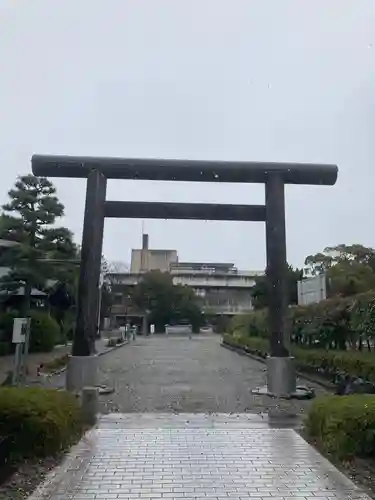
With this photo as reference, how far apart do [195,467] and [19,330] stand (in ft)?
19.0

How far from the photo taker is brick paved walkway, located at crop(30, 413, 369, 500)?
4992 mm

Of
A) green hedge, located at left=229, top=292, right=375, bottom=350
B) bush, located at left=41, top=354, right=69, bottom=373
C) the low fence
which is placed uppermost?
the low fence

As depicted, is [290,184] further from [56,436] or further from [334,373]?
[56,436]

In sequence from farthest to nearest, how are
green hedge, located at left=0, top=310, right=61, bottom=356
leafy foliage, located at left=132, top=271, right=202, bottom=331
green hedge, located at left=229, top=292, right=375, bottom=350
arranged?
leafy foliage, located at left=132, top=271, right=202, bottom=331
green hedge, located at left=0, top=310, right=61, bottom=356
green hedge, located at left=229, top=292, right=375, bottom=350

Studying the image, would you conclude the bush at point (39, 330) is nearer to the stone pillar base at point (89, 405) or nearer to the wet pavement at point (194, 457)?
the wet pavement at point (194, 457)

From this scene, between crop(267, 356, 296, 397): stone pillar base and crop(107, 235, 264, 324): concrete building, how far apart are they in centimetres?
5054

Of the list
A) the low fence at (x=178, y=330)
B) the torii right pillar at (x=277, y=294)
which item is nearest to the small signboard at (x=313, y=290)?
the torii right pillar at (x=277, y=294)

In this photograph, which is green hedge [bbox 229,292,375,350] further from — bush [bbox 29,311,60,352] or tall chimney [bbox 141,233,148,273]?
tall chimney [bbox 141,233,148,273]

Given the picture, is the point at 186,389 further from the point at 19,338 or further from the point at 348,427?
the point at 348,427

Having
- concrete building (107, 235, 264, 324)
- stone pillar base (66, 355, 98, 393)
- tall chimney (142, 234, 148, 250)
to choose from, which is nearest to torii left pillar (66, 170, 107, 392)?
stone pillar base (66, 355, 98, 393)

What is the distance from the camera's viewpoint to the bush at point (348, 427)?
6.08 meters

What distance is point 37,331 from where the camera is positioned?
25797mm

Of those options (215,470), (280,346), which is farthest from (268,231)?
(215,470)

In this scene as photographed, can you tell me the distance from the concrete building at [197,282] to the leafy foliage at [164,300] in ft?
5.47
